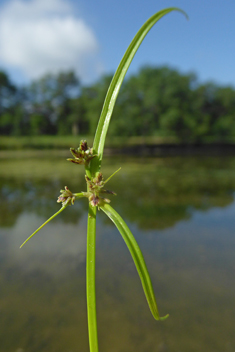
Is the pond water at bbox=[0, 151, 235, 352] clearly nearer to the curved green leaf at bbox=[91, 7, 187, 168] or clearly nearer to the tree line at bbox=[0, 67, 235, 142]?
the curved green leaf at bbox=[91, 7, 187, 168]

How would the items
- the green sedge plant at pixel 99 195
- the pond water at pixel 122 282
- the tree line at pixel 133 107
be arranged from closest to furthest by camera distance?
the green sedge plant at pixel 99 195 → the pond water at pixel 122 282 → the tree line at pixel 133 107

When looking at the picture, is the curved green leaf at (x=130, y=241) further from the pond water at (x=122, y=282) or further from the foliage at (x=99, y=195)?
the pond water at (x=122, y=282)

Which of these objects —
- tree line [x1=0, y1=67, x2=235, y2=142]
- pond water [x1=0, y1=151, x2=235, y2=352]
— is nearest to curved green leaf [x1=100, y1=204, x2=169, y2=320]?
pond water [x1=0, y1=151, x2=235, y2=352]

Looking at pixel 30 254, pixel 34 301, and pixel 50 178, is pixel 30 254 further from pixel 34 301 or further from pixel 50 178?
pixel 50 178

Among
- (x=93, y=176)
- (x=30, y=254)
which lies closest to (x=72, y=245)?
(x=30, y=254)

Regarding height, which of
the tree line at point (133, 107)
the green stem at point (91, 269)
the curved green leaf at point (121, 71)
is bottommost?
the green stem at point (91, 269)

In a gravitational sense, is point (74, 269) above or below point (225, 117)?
below

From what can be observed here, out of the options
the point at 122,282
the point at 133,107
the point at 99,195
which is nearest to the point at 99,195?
the point at 99,195

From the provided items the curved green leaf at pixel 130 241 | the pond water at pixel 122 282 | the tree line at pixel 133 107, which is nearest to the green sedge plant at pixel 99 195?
the curved green leaf at pixel 130 241
